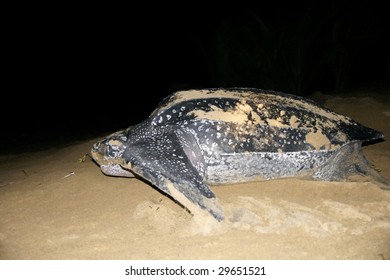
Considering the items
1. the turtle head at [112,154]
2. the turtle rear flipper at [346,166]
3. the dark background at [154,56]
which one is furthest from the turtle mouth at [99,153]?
the dark background at [154,56]

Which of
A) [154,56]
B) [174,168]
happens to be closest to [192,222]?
[174,168]

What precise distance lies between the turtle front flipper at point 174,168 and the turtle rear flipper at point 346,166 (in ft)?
3.39

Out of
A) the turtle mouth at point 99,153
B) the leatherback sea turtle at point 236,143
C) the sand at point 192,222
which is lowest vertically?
the sand at point 192,222

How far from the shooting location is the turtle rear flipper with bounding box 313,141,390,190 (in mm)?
2533

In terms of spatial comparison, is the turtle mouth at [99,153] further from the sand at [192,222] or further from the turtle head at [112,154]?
the sand at [192,222]

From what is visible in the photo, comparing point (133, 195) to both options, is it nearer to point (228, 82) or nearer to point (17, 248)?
point (17, 248)

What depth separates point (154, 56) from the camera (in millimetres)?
22000

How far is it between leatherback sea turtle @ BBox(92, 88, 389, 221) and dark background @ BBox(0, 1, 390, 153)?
3.78 meters

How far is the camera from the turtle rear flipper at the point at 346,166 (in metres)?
2.53

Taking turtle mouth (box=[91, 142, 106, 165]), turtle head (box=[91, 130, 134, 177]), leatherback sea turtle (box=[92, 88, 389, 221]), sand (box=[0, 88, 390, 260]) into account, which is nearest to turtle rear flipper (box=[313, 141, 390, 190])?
leatherback sea turtle (box=[92, 88, 389, 221])

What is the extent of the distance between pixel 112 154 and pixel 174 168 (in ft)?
2.10

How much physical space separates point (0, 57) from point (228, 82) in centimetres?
1676

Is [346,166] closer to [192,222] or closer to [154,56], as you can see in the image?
[192,222]

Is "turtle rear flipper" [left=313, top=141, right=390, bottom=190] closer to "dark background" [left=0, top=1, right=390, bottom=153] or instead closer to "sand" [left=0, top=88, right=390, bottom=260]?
"sand" [left=0, top=88, right=390, bottom=260]
